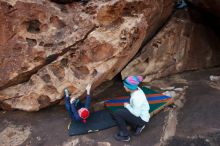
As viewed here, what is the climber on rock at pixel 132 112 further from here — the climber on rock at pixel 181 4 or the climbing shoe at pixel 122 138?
the climber on rock at pixel 181 4

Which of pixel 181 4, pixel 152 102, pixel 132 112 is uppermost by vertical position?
pixel 181 4

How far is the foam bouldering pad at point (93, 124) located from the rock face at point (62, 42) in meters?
0.43

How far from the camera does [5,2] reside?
496 cm

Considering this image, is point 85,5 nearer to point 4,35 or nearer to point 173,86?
point 4,35

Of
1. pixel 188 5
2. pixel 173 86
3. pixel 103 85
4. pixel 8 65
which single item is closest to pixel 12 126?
pixel 8 65

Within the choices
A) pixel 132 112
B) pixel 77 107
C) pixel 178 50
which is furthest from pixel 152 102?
pixel 178 50

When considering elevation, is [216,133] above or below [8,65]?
below

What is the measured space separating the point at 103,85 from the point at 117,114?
4.41ft

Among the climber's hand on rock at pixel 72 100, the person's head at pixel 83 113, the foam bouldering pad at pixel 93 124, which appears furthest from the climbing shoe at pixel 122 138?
the climber's hand on rock at pixel 72 100

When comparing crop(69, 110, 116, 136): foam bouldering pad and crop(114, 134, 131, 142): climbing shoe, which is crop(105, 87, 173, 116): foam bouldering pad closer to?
crop(69, 110, 116, 136): foam bouldering pad

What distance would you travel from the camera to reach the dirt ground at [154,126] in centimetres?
475

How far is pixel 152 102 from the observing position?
542cm

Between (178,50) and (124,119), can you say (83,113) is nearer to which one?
(124,119)

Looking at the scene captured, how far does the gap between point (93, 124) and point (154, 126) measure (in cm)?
85
